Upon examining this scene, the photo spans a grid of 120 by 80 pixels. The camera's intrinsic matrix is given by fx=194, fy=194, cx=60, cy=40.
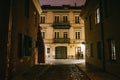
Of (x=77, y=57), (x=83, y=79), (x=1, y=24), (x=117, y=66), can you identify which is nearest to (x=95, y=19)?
(x=117, y=66)

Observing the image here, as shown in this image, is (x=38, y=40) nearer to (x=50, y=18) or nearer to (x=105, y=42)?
(x=105, y=42)

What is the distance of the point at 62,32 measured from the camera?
39656 mm

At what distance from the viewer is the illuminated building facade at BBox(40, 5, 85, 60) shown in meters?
39.1

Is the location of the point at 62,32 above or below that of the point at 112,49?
above

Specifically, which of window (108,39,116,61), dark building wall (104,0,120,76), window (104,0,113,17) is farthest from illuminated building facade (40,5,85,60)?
window (108,39,116,61)

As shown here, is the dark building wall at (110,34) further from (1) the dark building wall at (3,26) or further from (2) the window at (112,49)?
(1) the dark building wall at (3,26)

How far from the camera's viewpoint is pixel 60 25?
3966cm

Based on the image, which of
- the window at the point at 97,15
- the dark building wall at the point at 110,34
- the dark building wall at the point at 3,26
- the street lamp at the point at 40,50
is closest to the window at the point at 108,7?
the dark building wall at the point at 110,34

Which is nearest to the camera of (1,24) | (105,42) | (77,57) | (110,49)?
(1,24)

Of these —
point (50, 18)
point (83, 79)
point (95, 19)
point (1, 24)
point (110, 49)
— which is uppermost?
point (50, 18)

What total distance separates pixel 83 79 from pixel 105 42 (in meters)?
4.49

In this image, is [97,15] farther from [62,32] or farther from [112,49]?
[62,32]

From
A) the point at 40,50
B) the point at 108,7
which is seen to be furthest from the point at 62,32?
the point at 108,7

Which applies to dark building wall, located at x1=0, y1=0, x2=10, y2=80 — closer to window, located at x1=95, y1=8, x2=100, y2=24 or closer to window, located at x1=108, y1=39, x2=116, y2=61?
window, located at x1=108, y1=39, x2=116, y2=61
